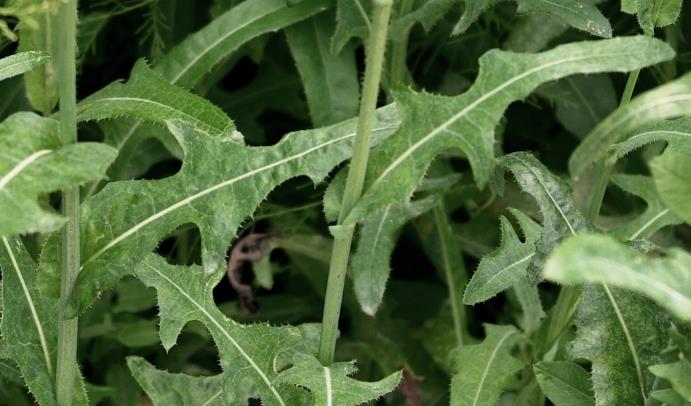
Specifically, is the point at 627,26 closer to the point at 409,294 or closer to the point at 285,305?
the point at 409,294

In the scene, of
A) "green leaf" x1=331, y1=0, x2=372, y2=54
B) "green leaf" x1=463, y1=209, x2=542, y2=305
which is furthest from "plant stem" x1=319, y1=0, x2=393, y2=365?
"green leaf" x1=331, y1=0, x2=372, y2=54

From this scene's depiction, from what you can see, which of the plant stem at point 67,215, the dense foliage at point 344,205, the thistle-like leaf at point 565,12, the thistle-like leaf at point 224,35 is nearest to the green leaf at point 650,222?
the dense foliage at point 344,205

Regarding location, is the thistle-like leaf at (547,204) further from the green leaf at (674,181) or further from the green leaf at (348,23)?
the green leaf at (348,23)

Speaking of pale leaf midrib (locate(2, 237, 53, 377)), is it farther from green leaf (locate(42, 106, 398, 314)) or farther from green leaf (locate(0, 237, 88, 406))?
green leaf (locate(42, 106, 398, 314))

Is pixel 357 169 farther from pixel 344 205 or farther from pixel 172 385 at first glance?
pixel 172 385

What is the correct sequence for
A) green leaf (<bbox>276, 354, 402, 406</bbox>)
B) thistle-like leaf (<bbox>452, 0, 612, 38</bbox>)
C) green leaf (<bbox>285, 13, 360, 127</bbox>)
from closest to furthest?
green leaf (<bbox>276, 354, 402, 406</bbox>) → thistle-like leaf (<bbox>452, 0, 612, 38</bbox>) → green leaf (<bbox>285, 13, 360, 127</bbox>)

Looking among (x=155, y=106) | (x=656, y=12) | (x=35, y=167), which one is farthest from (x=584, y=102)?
(x=35, y=167)

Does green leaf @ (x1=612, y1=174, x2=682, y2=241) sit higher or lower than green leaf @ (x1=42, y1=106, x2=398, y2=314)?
lower
